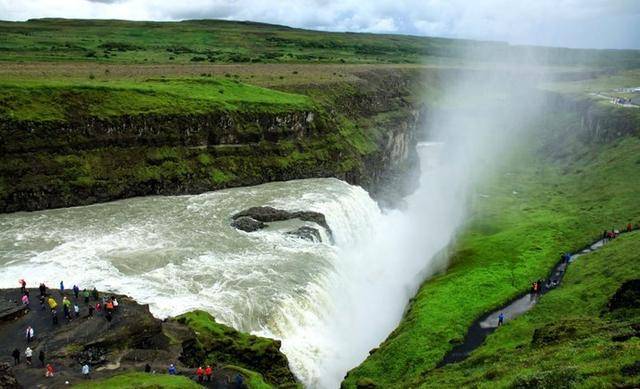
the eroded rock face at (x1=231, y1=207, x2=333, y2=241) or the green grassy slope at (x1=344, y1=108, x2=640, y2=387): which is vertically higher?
the eroded rock face at (x1=231, y1=207, x2=333, y2=241)

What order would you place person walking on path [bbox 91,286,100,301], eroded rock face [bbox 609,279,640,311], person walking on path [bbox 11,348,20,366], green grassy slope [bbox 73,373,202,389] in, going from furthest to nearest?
1. eroded rock face [bbox 609,279,640,311]
2. person walking on path [bbox 91,286,100,301]
3. person walking on path [bbox 11,348,20,366]
4. green grassy slope [bbox 73,373,202,389]

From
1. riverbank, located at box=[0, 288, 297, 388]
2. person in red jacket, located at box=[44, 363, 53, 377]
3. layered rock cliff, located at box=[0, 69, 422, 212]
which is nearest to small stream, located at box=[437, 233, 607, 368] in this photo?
riverbank, located at box=[0, 288, 297, 388]

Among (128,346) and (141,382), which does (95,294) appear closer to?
(128,346)

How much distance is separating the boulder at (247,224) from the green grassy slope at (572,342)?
971 inches

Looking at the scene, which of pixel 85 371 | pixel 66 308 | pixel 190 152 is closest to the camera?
pixel 85 371

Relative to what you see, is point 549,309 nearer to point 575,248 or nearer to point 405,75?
point 575,248

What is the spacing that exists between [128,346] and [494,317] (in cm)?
3015

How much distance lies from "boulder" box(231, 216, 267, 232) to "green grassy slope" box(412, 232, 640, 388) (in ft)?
80.9

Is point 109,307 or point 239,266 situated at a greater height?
point 109,307

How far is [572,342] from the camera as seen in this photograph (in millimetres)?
32031

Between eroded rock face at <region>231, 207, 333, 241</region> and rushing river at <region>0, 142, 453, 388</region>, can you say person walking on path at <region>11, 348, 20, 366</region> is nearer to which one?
rushing river at <region>0, 142, 453, 388</region>

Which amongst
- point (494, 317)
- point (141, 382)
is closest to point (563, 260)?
point (494, 317)

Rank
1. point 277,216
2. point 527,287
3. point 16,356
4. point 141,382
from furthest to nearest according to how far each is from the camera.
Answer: point 277,216
point 527,287
point 16,356
point 141,382

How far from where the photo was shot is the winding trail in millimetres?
41688
